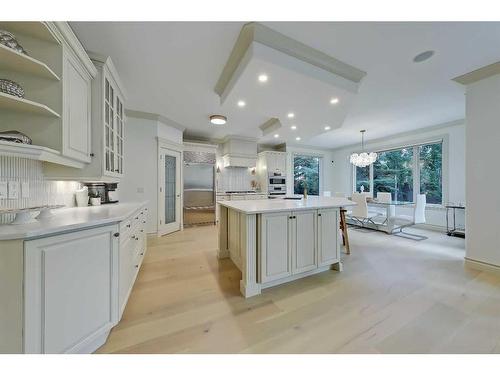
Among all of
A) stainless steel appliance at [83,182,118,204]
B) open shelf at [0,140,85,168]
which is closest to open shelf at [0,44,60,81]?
open shelf at [0,140,85,168]

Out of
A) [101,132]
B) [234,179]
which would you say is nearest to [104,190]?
[101,132]

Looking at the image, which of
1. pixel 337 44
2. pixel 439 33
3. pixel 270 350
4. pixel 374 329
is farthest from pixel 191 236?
pixel 439 33

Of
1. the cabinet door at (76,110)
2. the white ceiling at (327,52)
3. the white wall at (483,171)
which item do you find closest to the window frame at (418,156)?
the white ceiling at (327,52)

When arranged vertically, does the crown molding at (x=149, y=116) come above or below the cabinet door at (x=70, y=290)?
above

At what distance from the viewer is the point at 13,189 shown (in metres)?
1.47

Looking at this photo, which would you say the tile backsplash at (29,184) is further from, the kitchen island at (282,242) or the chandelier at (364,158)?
the chandelier at (364,158)

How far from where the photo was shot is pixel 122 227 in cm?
159

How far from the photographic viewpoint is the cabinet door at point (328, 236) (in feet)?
7.83

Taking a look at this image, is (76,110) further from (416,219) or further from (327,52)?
(416,219)

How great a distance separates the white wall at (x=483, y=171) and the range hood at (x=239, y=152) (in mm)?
4458

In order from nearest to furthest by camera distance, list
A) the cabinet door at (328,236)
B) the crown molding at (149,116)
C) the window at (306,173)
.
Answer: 1. the cabinet door at (328,236)
2. the crown molding at (149,116)
3. the window at (306,173)

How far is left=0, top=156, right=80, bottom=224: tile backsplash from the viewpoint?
4.69 ft

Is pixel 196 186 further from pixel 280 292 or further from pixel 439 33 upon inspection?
pixel 439 33

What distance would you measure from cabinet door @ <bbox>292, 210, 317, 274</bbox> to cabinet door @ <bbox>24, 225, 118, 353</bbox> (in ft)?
5.54
